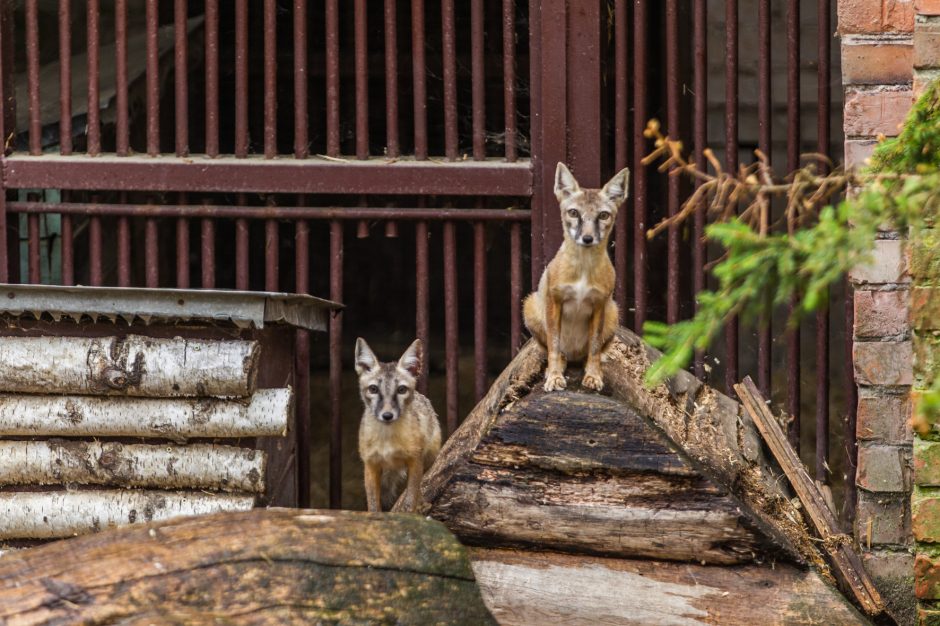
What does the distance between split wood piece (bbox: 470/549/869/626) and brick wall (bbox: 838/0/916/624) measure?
1.42 meters

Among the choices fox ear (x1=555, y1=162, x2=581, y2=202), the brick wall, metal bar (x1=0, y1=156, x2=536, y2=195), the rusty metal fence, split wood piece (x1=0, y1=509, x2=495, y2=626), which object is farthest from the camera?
metal bar (x1=0, y1=156, x2=536, y2=195)

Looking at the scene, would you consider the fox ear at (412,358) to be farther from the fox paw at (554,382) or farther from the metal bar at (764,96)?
the metal bar at (764,96)

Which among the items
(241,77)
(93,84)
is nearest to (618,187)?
(241,77)

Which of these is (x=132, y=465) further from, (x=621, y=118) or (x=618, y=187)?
(x=621, y=118)

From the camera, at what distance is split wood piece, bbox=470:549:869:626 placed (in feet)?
16.8

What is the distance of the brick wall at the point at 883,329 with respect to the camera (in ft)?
20.4

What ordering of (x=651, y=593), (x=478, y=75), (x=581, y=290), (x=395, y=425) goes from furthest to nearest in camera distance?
(x=478, y=75) → (x=395, y=425) → (x=581, y=290) → (x=651, y=593)

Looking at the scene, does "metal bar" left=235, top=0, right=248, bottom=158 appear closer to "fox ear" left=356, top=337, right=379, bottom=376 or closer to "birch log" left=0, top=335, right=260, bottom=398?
"fox ear" left=356, top=337, right=379, bottom=376

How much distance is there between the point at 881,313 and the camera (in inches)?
249

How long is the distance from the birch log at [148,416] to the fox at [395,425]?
65 centimetres

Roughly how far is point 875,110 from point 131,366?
13.4 ft

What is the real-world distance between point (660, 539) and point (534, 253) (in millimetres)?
2451

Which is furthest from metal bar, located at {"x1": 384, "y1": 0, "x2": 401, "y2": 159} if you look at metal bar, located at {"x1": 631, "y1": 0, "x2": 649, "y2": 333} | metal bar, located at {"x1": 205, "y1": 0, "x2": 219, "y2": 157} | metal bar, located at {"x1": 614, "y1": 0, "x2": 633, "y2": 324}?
metal bar, located at {"x1": 631, "y1": 0, "x2": 649, "y2": 333}

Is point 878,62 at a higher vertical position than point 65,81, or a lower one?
lower
